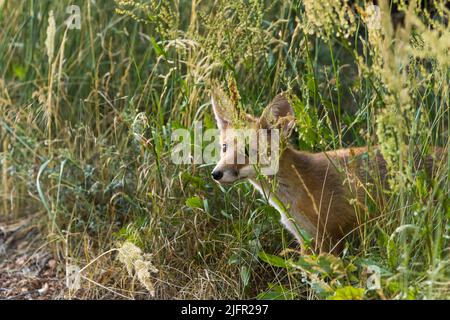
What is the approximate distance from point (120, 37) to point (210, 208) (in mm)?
1650

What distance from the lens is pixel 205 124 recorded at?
435 cm

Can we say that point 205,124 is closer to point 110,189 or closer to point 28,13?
Answer: point 110,189

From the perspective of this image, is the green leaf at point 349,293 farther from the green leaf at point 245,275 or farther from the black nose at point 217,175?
the black nose at point 217,175

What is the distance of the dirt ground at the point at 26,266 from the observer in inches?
178

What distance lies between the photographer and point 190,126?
438 cm

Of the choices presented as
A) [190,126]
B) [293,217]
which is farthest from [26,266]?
[293,217]

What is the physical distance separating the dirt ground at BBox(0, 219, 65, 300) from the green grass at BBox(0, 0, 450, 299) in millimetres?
131

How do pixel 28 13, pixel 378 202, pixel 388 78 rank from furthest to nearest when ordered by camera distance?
pixel 28 13 < pixel 378 202 < pixel 388 78

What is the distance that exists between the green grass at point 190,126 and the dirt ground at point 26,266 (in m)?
0.13

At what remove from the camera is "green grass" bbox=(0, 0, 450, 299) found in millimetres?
3299

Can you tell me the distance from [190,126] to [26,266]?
4.18 feet

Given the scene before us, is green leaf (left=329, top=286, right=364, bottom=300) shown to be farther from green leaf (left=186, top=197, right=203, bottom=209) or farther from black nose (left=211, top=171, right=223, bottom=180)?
green leaf (left=186, top=197, right=203, bottom=209)

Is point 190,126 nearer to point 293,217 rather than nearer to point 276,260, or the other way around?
point 293,217

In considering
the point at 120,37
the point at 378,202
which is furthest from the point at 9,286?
the point at 378,202
